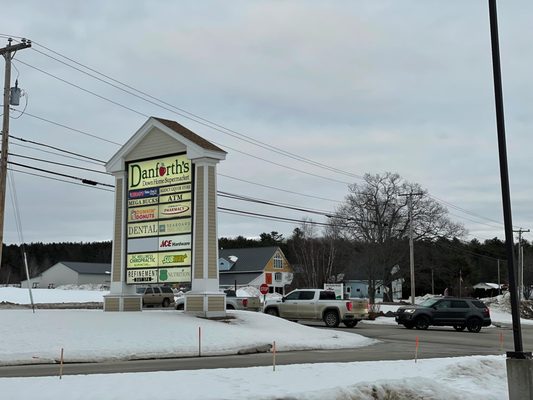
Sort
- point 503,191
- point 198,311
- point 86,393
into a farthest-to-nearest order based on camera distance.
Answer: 1. point 198,311
2. point 503,191
3. point 86,393

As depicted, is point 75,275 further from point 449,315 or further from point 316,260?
point 449,315

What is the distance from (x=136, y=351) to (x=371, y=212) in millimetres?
54169

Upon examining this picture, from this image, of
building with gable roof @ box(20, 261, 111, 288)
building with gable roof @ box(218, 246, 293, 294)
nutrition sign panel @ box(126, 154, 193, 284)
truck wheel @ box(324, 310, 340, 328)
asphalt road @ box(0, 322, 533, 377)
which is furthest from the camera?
building with gable roof @ box(20, 261, 111, 288)

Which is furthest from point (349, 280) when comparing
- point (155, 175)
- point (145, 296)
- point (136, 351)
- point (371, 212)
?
point (136, 351)

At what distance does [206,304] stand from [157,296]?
2487 centimetres

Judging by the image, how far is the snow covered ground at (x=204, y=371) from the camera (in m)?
9.71

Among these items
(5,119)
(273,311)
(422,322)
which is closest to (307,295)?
(273,311)

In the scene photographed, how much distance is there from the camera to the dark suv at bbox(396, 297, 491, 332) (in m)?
32.8

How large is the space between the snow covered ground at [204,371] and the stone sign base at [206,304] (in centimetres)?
63

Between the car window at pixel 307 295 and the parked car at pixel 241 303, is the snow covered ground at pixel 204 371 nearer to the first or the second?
the car window at pixel 307 295

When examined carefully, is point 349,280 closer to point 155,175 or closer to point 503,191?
point 155,175

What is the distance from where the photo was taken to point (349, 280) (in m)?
101

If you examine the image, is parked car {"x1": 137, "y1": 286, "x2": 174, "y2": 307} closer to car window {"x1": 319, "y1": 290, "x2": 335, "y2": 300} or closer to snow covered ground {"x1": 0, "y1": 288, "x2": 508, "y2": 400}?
car window {"x1": 319, "y1": 290, "x2": 335, "y2": 300}

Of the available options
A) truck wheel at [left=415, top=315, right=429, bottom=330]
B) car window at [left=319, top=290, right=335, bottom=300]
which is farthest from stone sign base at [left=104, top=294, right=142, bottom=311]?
truck wheel at [left=415, top=315, right=429, bottom=330]
